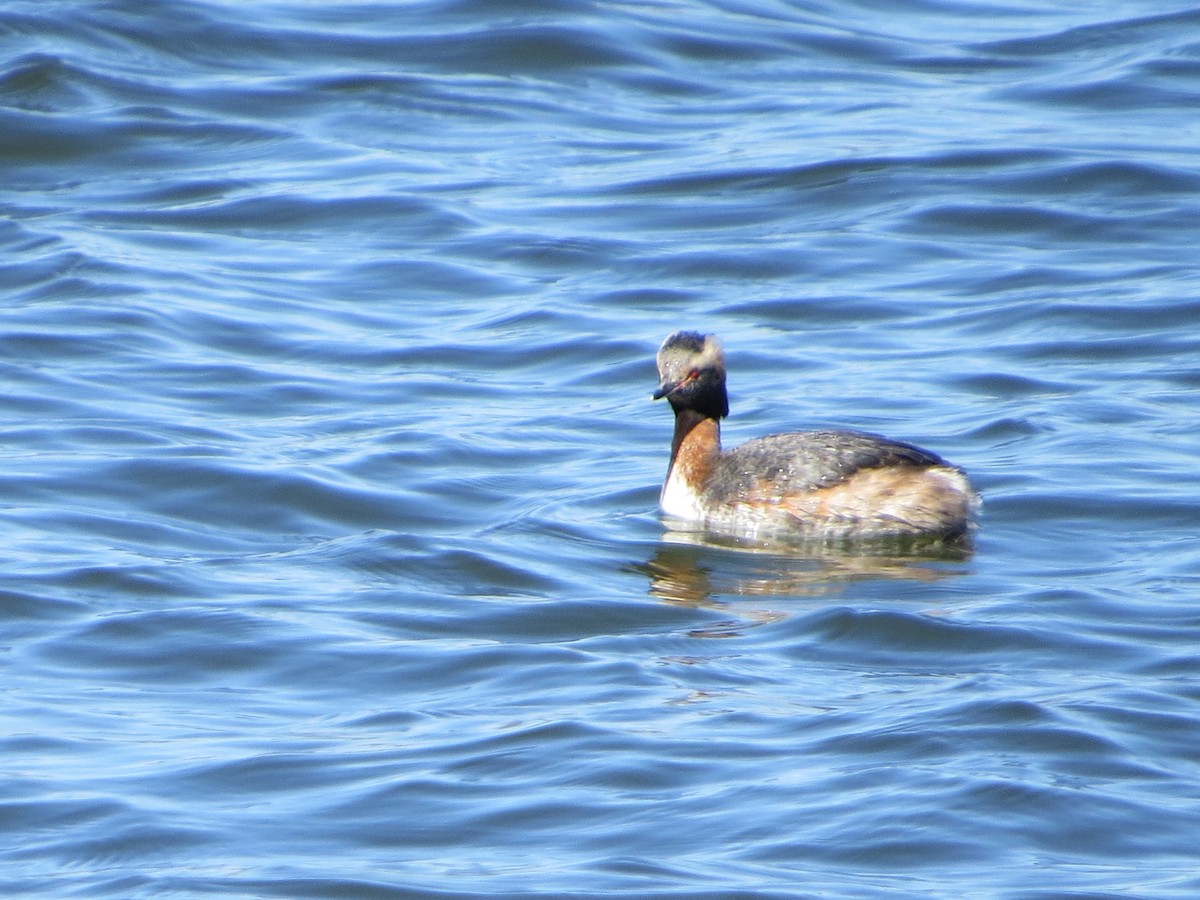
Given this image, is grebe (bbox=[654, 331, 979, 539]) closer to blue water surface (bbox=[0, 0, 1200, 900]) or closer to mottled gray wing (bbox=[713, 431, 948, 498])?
mottled gray wing (bbox=[713, 431, 948, 498])

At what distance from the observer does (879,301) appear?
14359 mm

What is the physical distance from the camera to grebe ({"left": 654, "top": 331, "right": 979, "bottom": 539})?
10.1m

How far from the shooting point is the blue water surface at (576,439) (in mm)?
6777

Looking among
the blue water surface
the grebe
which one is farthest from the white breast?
the blue water surface

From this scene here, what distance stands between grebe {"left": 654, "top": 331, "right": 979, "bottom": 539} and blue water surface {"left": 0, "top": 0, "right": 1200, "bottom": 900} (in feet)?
0.65

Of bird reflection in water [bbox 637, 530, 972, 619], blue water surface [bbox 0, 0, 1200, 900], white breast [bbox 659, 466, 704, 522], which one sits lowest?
bird reflection in water [bbox 637, 530, 972, 619]

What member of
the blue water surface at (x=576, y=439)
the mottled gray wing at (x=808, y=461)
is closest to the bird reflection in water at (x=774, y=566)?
the blue water surface at (x=576, y=439)

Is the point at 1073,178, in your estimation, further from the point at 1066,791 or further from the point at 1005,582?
the point at 1066,791

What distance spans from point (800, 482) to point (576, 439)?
1880 millimetres

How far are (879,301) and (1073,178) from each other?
118 inches

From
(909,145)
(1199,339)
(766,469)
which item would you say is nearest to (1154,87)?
(909,145)

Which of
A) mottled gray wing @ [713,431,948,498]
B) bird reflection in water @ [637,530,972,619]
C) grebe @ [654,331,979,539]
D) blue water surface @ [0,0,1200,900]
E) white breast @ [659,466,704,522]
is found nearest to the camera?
blue water surface @ [0,0,1200,900]

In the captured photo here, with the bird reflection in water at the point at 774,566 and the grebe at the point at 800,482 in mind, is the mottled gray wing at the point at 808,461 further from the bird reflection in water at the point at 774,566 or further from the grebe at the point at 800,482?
the bird reflection in water at the point at 774,566

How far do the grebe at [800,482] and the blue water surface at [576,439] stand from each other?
0.20m
